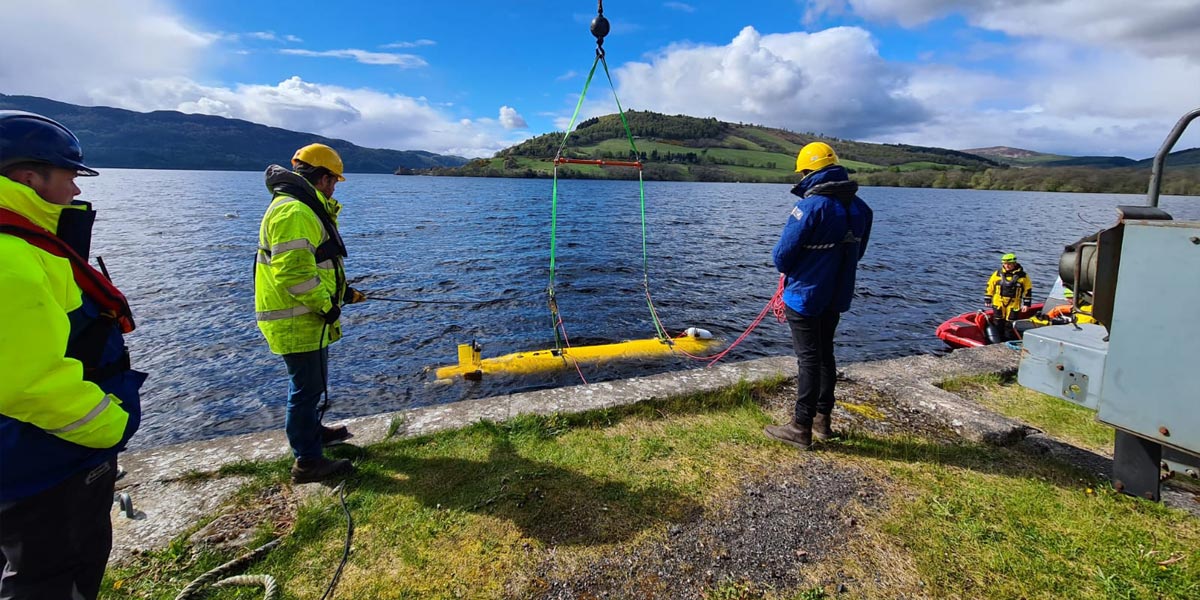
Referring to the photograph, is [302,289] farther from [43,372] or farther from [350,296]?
[43,372]

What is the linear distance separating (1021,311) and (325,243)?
47.1 ft

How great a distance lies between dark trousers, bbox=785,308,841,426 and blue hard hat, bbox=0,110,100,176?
14.6ft

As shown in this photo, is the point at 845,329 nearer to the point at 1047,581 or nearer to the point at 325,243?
the point at 1047,581

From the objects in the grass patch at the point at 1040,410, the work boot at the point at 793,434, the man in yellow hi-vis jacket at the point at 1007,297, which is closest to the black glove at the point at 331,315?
the work boot at the point at 793,434

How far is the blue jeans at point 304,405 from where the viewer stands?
3.82 metres

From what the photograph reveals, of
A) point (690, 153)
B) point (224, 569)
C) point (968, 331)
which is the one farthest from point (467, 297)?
point (690, 153)

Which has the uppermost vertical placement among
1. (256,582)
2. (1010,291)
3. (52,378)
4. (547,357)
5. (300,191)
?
(300,191)

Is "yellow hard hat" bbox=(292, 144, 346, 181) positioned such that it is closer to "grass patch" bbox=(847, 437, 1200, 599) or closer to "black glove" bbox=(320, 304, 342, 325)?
"black glove" bbox=(320, 304, 342, 325)

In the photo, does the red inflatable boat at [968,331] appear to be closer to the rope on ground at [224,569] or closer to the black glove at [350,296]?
the black glove at [350,296]

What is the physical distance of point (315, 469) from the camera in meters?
3.79

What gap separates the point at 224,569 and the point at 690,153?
128 meters

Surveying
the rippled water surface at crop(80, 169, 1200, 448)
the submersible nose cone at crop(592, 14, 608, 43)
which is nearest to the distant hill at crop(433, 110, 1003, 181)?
the rippled water surface at crop(80, 169, 1200, 448)

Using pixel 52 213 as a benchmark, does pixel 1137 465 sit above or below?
below

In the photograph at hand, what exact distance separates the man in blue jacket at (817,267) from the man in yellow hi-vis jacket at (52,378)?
425 centimetres
